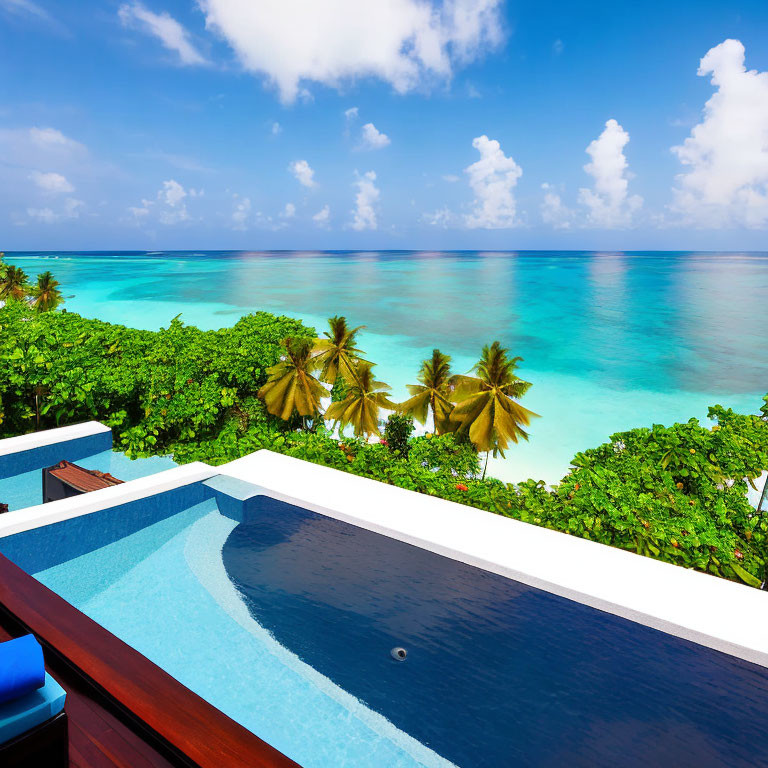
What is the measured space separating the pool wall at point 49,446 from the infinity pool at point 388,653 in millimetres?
2188

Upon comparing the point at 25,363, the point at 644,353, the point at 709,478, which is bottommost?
the point at 644,353

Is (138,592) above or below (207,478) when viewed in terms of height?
below

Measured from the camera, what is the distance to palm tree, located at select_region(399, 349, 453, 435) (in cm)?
1543

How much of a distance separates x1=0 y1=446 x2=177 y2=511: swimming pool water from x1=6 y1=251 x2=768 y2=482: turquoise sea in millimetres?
17398

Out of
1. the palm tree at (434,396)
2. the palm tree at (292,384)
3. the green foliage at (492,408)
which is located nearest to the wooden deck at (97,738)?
the palm tree at (292,384)

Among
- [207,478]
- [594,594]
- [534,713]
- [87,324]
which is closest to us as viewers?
[534,713]

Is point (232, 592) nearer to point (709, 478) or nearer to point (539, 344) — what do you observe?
point (709, 478)

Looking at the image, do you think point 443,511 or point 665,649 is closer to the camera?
point 665,649

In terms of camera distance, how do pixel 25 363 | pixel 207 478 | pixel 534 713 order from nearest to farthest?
pixel 534 713 → pixel 207 478 → pixel 25 363

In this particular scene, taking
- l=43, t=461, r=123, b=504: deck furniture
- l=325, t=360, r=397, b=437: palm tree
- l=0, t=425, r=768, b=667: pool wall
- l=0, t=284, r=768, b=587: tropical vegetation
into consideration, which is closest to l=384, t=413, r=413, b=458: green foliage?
l=325, t=360, r=397, b=437: palm tree

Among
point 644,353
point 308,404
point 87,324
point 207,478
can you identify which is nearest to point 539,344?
point 644,353

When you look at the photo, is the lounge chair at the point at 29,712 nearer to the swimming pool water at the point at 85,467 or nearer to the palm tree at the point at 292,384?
the swimming pool water at the point at 85,467

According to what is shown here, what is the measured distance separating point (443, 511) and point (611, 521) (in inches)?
58.2

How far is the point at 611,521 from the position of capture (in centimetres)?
440
